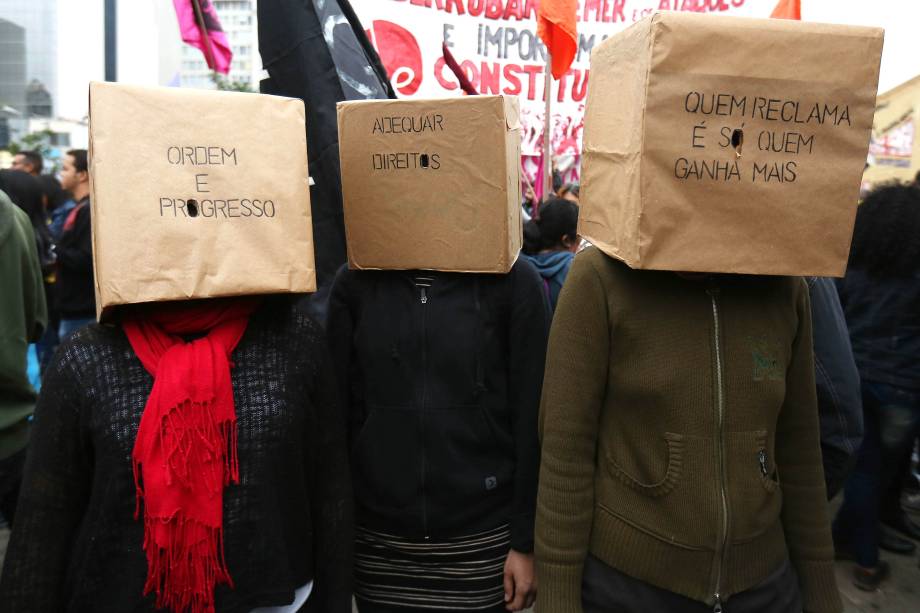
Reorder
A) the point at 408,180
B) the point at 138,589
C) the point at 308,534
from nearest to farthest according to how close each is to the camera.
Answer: the point at 138,589 < the point at 308,534 < the point at 408,180

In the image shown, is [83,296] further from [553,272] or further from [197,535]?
[197,535]

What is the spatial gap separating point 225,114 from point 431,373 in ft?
2.61

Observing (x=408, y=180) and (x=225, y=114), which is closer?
(x=225, y=114)

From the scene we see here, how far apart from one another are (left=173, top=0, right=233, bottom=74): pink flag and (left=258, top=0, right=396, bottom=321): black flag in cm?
248

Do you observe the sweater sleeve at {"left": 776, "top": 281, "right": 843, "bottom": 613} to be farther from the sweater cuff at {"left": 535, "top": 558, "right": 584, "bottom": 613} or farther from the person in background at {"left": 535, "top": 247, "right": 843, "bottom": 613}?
the sweater cuff at {"left": 535, "top": 558, "right": 584, "bottom": 613}

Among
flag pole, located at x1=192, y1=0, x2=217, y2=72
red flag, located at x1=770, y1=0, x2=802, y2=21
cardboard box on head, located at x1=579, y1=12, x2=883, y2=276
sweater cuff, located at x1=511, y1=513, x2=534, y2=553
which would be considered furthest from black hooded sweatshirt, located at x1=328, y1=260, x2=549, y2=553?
red flag, located at x1=770, y1=0, x2=802, y2=21

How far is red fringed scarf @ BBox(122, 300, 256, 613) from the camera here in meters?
1.41

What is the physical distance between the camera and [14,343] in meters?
2.78

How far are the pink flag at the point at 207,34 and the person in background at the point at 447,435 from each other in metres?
3.57

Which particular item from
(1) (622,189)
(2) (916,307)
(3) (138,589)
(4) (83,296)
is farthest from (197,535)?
(4) (83,296)

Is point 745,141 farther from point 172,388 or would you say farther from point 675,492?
point 172,388

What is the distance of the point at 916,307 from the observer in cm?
351

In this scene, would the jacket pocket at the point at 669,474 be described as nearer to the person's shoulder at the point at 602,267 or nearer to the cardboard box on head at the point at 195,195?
the person's shoulder at the point at 602,267

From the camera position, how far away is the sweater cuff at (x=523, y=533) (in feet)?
6.06
